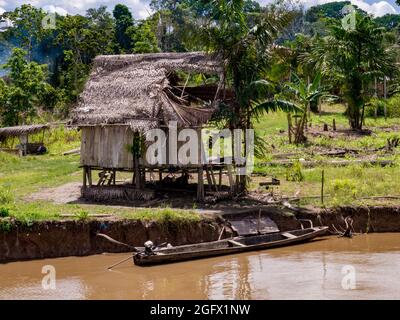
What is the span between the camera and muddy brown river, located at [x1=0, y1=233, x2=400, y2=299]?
11.3 meters

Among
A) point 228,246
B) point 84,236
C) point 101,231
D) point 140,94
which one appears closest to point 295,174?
point 140,94

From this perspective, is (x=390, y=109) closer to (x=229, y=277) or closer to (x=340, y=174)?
(x=340, y=174)

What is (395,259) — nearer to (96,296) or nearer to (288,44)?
(96,296)

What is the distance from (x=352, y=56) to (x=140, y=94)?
48.7ft

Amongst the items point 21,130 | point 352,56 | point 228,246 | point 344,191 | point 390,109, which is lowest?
point 228,246

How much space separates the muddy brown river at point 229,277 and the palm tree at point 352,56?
15358 millimetres

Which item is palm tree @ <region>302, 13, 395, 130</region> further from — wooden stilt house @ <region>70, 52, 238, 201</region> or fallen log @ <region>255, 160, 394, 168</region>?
wooden stilt house @ <region>70, 52, 238, 201</region>

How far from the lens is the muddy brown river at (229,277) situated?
1132 centimetres

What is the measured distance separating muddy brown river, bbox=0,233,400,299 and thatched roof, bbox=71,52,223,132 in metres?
4.07

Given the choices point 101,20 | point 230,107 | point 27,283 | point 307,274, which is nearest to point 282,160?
point 230,107

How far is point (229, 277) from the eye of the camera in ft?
40.8

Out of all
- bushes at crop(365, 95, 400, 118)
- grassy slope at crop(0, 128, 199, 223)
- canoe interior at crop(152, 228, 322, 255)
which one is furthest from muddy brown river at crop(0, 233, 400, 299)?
bushes at crop(365, 95, 400, 118)

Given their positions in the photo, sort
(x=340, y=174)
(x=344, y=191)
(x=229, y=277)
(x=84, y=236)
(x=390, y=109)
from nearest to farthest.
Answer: (x=229, y=277) < (x=84, y=236) < (x=344, y=191) < (x=340, y=174) < (x=390, y=109)

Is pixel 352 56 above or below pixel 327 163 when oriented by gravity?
above
